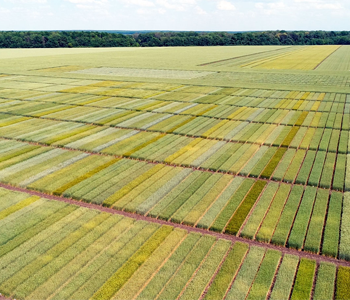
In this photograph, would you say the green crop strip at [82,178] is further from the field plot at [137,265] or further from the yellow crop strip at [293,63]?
the yellow crop strip at [293,63]

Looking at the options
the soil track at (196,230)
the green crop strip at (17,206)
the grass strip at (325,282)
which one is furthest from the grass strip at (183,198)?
the green crop strip at (17,206)

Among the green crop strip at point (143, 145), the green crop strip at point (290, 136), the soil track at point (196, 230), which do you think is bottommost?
the soil track at point (196, 230)

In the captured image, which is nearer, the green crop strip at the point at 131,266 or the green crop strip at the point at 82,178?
the green crop strip at the point at 131,266

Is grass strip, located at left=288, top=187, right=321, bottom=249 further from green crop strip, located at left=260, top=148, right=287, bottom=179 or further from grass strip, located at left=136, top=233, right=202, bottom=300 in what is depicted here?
grass strip, located at left=136, top=233, right=202, bottom=300

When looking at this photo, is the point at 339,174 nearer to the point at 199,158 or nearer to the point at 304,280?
the point at 199,158

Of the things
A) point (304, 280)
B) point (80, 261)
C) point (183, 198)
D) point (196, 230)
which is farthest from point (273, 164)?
point (80, 261)

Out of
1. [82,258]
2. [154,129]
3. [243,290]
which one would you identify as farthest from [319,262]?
[154,129]
